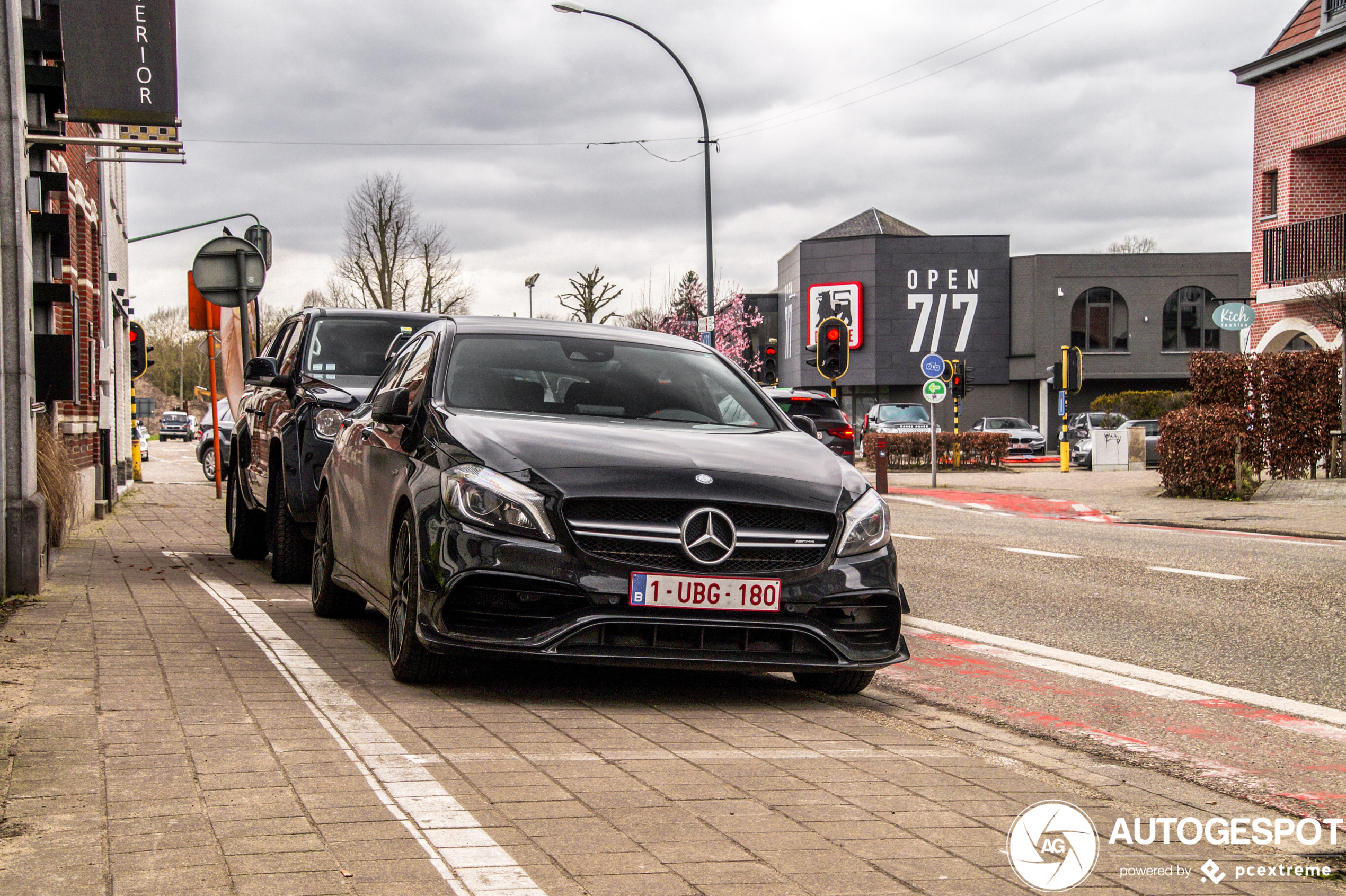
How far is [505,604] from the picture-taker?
17.3 feet

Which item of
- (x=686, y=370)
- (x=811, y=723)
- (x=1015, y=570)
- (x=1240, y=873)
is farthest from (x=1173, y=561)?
(x=1240, y=873)

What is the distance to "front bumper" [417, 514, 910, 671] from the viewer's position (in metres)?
5.23

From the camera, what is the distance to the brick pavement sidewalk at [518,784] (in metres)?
3.43

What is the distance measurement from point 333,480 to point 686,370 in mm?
2241

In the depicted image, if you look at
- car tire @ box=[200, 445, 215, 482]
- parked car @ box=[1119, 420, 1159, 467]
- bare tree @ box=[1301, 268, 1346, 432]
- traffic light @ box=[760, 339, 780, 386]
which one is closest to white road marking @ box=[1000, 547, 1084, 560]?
bare tree @ box=[1301, 268, 1346, 432]

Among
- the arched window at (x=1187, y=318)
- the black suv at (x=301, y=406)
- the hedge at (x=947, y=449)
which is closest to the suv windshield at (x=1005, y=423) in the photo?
the arched window at (x=1187, y=318)

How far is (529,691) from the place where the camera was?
5.79m

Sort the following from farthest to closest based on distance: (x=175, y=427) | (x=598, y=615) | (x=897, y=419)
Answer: (x=175, y=427)
(x=897, y=419)
(x=598, y=615)

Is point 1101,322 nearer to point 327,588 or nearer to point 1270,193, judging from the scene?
point 1270,193

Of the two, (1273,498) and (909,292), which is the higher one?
(909,292)

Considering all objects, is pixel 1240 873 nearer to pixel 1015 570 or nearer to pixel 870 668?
pixel 870 668

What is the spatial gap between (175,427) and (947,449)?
66717mm

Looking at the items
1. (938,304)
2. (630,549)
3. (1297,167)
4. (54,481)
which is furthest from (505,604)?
(938,304)

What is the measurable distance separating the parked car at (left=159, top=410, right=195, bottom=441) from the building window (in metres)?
75.3
